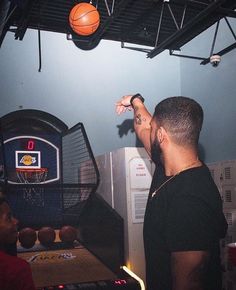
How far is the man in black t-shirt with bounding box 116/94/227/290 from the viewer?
134cm

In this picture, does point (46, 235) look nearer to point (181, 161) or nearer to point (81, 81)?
point (181, 161)

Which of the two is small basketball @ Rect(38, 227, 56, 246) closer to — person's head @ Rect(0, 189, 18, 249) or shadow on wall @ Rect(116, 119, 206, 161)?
person's head @ Rect(0, 189, 18, 249)

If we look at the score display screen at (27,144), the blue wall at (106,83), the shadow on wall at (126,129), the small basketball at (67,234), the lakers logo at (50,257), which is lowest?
the lakers logo at (50,257)

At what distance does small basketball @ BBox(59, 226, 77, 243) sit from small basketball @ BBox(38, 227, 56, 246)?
63 mm

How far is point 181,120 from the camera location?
1623mm

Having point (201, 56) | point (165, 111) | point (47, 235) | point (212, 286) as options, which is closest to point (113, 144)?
point (201, 56)

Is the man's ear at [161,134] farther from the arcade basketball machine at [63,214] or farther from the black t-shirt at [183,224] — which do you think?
the arcade basketball machine at [63,214]

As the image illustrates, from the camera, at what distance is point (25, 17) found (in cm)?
376

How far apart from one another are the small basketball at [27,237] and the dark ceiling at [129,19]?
200cm

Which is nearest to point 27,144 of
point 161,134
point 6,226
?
point 6,226

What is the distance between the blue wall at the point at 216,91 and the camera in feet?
12.7

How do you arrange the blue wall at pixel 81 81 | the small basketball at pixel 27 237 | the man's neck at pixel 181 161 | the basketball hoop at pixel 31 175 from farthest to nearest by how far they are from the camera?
the blue wall at pixel 81 81 → the basketball hoop at pixel 31 175 → the small basketball at pixel 27 237 → the man's neck at pixel 181 161

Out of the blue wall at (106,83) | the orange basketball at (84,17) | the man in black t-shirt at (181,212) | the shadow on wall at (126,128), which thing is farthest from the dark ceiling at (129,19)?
the man in black t-shirt at (181,212)

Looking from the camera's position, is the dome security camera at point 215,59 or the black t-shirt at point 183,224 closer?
the black t-shirt at point 183,224
